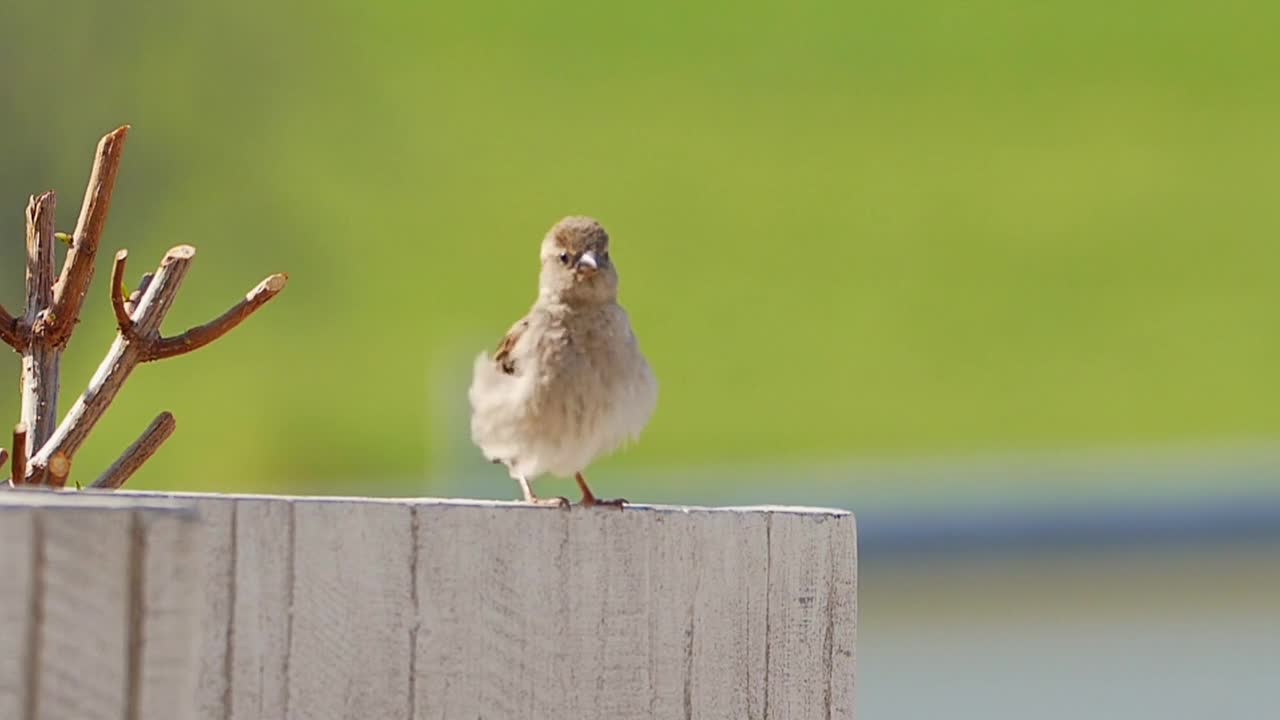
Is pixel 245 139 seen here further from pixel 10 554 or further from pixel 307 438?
pixel 10 554

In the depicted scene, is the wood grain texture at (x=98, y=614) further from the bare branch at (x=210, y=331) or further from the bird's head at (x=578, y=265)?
the bird's head at (x=578, y=265)

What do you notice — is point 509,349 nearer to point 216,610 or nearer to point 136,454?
point 136,454

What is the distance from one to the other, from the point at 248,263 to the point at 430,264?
1.01 meters

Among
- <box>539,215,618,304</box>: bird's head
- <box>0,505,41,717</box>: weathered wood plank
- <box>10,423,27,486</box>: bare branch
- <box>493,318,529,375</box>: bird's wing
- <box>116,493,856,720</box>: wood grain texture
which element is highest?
<box>539,215,618,304</box>: bird's head

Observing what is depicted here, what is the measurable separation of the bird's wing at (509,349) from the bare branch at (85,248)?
28.9 inches

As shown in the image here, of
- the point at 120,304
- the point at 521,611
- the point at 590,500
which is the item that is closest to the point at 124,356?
the point at 120,304

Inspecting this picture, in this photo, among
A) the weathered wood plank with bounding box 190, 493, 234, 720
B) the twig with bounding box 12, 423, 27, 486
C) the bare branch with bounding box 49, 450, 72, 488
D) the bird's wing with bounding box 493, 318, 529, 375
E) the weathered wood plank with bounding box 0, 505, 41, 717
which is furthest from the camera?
the bird's wing with bounding box 493, 318, 529, 375

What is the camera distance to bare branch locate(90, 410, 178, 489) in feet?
7.32

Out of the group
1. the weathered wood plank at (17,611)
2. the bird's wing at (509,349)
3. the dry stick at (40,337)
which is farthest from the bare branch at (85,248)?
the weathered wood plank at (17,611)

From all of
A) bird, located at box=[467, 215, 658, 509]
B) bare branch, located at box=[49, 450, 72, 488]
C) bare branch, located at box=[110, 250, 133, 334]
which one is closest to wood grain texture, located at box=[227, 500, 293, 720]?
bare branch, located at box=[49, 450, 72, 488]

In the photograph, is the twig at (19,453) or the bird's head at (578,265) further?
the bird's head at (578,265)

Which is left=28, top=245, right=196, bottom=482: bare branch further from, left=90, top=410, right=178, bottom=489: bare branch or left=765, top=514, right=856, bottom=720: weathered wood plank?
left=765, top=514, right=856, bottom=720: weathered wood plank

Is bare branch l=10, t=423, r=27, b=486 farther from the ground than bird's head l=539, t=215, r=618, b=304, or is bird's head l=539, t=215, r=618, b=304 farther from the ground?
bird's head l=539, t=215, r=618, b=304

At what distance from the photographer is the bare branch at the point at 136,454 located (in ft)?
7.32
